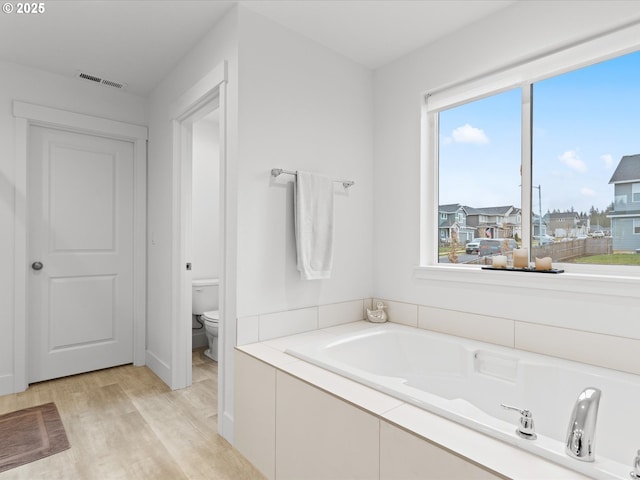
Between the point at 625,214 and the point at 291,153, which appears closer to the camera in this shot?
the point at 625,214

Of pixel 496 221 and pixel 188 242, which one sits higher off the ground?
pixel 496 221

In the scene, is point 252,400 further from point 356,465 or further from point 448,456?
point 448,456

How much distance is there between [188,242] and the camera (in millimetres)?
2664

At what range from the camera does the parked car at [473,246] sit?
223 cm

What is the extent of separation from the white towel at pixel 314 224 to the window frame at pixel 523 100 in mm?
602

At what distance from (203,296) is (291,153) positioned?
182 cm

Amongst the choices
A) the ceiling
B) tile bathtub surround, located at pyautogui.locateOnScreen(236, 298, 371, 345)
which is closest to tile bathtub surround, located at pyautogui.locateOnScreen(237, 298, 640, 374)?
tile bathtub surround, located at pyautogui.locateOnScreen(236, 298, 371, 345)

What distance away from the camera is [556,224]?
6.24 feet

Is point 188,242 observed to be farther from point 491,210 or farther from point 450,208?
point 491,210

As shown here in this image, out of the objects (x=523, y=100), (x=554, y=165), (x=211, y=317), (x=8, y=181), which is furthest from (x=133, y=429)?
(x=523, y=100)

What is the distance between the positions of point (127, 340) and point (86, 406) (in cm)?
80

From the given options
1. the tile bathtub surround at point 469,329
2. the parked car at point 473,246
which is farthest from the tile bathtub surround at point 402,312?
the parked car at point 473,246

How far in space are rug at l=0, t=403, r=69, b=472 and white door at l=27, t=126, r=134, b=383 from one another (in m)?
0.59

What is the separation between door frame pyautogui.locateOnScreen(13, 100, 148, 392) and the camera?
2582 mm
